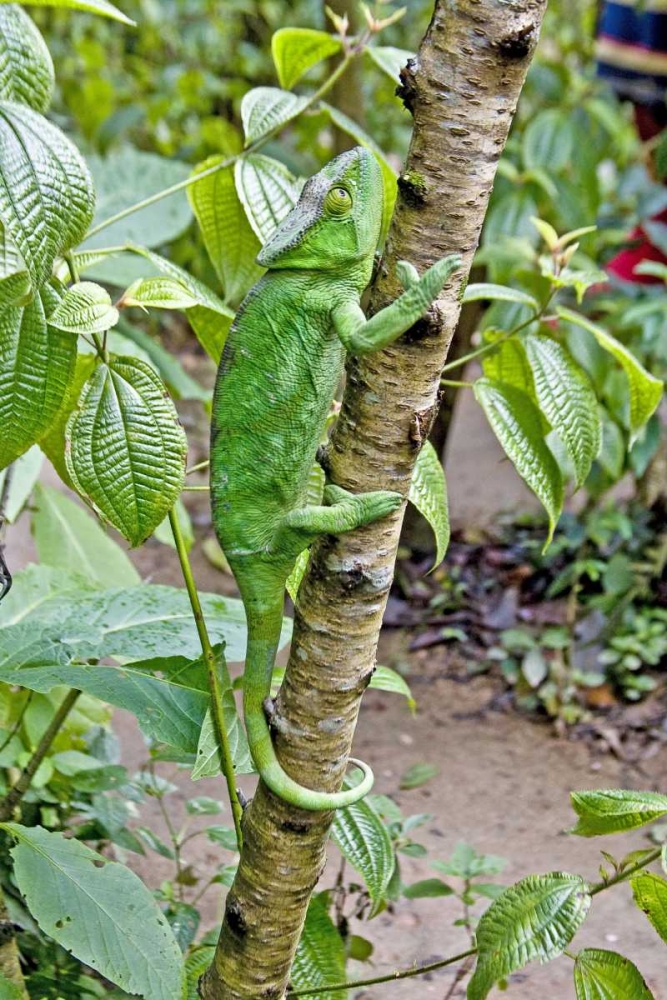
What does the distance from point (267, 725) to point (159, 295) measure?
48 centimetres

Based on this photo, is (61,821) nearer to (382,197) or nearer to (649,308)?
(382,197)

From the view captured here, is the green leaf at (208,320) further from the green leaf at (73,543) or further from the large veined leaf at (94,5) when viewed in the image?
the green leaf at (73,543)

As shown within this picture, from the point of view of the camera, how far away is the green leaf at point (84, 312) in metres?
1.04

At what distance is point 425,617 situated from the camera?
143 inches

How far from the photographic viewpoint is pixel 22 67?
119cm

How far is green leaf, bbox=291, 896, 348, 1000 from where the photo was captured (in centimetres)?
139

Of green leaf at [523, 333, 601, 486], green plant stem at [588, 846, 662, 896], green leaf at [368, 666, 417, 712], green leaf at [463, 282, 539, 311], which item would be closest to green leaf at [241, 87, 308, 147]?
green leaf at [463, 282, 539, 311]

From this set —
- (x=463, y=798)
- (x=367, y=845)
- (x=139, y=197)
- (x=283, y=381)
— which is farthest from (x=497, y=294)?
(x=463, y=798)

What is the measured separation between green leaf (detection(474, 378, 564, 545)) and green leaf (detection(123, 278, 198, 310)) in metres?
0.40

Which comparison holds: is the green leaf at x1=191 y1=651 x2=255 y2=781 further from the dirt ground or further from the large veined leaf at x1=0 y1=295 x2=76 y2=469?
the dirt ground

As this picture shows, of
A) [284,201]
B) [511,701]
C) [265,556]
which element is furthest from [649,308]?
[265,556]

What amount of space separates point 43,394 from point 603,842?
1945 mm

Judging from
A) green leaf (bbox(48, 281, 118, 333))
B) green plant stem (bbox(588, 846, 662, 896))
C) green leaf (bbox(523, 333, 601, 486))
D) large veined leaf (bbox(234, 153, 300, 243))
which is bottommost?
green plant stem (bbox(588, 846, 662, 896))

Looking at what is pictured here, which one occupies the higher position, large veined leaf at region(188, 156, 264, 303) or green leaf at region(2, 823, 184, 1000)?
large veined leaf at region(188, 156, 264, 303)
